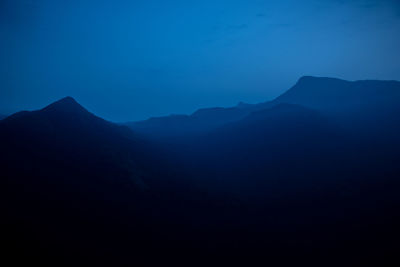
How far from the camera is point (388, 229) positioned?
58.6ft

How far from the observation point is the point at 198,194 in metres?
26.4

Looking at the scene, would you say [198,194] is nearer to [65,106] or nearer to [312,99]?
[65,106]

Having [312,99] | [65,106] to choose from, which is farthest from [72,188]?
[312,99]

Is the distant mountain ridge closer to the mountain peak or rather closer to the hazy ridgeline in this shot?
the mountain peak

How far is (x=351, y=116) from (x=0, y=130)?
72.1 meters

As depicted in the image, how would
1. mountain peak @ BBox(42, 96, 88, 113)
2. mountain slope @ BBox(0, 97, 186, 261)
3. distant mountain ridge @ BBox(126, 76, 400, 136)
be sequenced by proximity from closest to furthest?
mountain slope @ BBox(0, 97, 186, 261), mountain peak @ BBox(42, 96, 88, 113), distant mountain ridge @ BBox(126, 76, 400, 136)

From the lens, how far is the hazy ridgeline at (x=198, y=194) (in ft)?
54.0

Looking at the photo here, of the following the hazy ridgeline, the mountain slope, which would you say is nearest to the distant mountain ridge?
the hazy ridgeline

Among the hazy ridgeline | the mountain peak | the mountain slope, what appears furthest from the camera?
the mountain peak

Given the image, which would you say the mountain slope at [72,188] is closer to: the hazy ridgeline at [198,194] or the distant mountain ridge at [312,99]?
the hazy ridgeline at [198,194]

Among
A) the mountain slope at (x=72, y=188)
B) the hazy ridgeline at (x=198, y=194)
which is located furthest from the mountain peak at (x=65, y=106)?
the mountain slope at (x=72, y=188)

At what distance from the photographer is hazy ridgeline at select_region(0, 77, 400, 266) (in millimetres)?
16469

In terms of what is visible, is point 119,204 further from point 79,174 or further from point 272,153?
point 272,153

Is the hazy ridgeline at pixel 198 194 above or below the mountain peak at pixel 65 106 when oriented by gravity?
below
